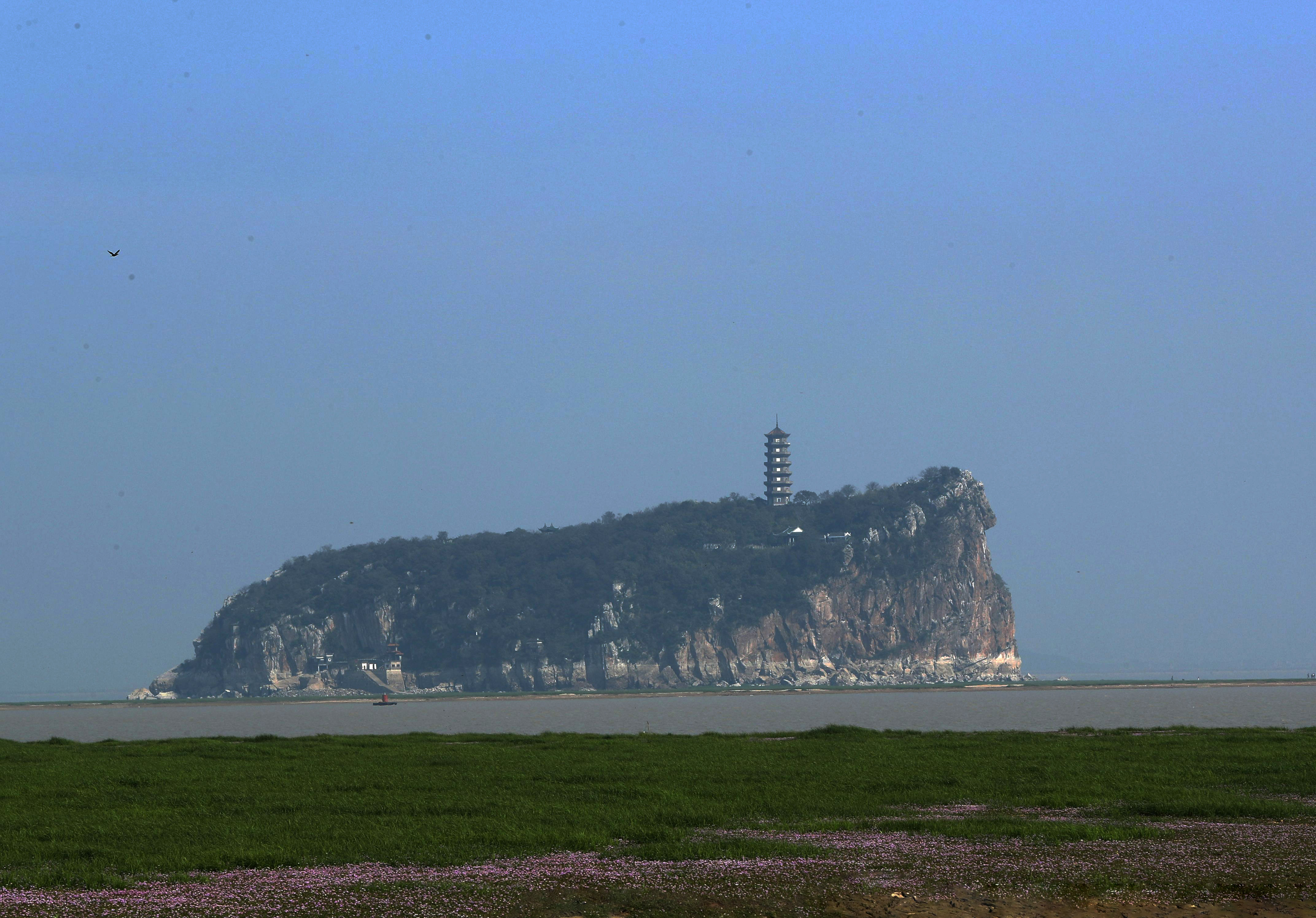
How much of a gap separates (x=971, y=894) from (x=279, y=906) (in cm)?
974

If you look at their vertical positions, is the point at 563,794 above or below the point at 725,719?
above

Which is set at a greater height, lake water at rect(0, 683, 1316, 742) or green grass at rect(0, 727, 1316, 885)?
green grass at rect(0, 727, 1316, 885)

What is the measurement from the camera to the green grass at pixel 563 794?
2270cm

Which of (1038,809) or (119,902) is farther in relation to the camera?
(1038,809)

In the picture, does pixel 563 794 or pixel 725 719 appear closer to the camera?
pixel 563 794

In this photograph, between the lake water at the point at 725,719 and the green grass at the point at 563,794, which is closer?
the green grass at the point at 563,794

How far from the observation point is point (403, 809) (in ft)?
92.6

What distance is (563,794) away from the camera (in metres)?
31.8

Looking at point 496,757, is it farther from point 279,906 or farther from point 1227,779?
point 279,906

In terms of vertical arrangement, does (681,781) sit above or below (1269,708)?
above

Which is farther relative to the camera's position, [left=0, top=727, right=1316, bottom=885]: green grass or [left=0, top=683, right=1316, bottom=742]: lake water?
[left=0, top=683, right=1316, bottom=742]: lake water

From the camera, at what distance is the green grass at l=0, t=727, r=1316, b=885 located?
74.5ft

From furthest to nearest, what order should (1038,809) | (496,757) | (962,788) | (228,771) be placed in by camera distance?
(496,757) → (228,771) → (962,788) → (1038,809)

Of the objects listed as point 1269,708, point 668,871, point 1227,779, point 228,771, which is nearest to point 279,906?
point 668,871
